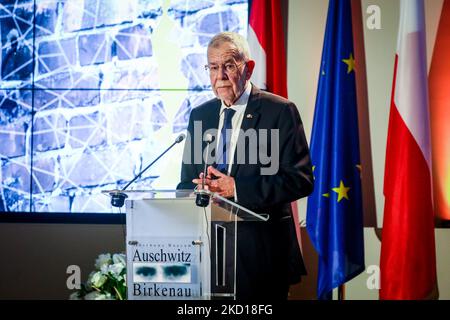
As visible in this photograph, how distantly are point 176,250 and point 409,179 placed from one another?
248 centimetres

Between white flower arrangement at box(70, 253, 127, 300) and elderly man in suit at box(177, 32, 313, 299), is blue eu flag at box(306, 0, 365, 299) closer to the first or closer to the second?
elderly man in suit at box(177, 32, 313, 299)

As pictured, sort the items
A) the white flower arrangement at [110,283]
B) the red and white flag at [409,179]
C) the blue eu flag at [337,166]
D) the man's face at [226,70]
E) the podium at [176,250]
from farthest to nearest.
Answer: the blue eu flag at [337,166] < the red and white flag at [409,179] < the man's face at [226,70] < the white flower arrangement at [110,283] < the podium at [176,250]

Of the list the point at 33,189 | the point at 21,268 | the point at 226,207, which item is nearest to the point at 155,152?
the point at 33,189

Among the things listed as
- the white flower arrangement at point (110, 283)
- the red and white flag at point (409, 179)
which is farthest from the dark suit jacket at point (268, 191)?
the red and white flag at point (409, 179)

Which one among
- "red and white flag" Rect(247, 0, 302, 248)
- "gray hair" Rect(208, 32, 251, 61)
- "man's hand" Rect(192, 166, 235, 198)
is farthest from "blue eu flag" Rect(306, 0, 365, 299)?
"man's hand" Rect(192, 166, 235, 198)

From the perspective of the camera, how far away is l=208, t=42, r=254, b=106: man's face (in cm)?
324

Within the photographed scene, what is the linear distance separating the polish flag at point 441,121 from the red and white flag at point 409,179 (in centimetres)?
41

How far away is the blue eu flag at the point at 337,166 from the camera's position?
449 cm

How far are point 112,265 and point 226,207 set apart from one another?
0.89 metres

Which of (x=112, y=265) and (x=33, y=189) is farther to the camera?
(x=33, y=189)

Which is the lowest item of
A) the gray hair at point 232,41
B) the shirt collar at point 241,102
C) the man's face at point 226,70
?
the shirt collar at point 241,102

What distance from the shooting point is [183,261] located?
2.44 meters

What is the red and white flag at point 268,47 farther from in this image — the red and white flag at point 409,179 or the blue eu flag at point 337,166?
the red and white flag at point 409,179
